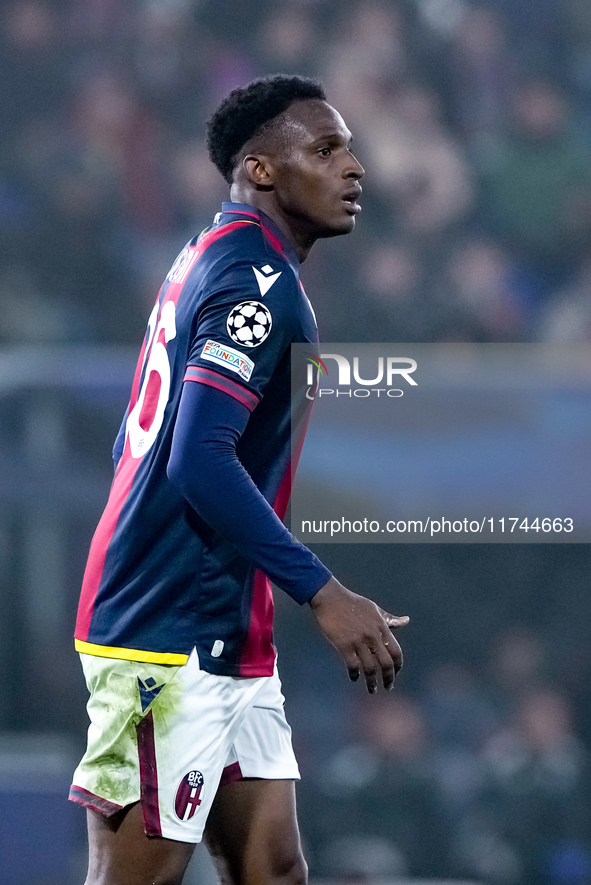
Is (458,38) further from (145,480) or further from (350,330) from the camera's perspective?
(145,480)

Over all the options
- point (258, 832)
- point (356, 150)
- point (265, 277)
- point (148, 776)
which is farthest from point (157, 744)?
point (356, 150)

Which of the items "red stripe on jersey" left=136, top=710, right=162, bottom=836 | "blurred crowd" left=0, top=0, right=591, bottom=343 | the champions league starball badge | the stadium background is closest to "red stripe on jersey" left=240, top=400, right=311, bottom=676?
"red stripe on jersey" left=136, top=710, right=162, bottom=836

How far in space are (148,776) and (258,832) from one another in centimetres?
26

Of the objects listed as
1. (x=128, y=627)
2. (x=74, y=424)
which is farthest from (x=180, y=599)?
(x=74, y=424)

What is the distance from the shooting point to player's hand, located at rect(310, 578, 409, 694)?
1458 mm

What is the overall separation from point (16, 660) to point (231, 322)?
1.74 meters

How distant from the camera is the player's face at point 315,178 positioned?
5.98 feet

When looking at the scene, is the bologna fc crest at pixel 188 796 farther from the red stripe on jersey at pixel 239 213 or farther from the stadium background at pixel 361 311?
the stadium background at pixel 361 311

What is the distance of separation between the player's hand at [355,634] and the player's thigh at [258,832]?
42cm

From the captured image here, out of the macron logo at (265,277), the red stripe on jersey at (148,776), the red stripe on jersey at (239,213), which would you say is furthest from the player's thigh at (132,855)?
the red stripe on jersey at (239,213)

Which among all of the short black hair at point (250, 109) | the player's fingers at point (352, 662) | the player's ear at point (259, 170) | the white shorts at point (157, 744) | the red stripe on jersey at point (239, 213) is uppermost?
the short black hair at point (250, 109)

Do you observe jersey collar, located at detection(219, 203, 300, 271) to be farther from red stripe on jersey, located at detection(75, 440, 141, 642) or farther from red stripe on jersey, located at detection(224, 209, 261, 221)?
red stripe on jersey, located at detection(75, 440, 141, 642)

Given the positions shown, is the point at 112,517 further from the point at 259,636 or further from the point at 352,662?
the point at 352,662

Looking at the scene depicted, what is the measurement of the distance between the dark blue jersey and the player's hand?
0.16 feet
